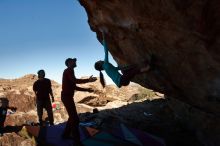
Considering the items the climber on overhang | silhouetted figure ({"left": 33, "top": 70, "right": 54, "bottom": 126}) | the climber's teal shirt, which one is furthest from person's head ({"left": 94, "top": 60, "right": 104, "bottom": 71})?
silhouetted figure ({"left": 33, "top": 70, "right": 54, "bottom": 126})

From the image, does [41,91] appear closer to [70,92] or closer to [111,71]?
[70,92]

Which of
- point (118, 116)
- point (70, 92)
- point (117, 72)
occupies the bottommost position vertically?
point (118, 116)

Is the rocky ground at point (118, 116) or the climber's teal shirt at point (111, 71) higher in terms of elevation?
the climber's teal shirt at point (111, 71)

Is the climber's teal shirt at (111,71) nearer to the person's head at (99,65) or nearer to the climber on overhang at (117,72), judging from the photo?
the climber on overhang at (117,72)

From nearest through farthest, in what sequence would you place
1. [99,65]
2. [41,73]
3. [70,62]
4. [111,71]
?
[70,62], [111,71], [99,65], [41,73]

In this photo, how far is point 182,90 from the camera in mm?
9453

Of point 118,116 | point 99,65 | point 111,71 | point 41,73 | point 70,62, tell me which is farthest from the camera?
point 118,116

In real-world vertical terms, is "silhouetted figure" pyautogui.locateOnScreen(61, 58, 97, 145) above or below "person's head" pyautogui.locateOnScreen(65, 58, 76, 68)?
below

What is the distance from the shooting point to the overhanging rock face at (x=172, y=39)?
702 cm

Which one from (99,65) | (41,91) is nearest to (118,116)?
(41,91)

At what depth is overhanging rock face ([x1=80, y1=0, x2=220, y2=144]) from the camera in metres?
7.02

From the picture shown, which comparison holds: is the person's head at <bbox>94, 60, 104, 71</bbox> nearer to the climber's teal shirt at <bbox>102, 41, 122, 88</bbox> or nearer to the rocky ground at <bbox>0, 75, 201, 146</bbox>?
the climber's teal shirt at <bbox>102, 41, 122, 88</bbox>

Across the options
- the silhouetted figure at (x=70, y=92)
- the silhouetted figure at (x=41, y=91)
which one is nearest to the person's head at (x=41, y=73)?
the silhouetted figure at (x=41, y=91)

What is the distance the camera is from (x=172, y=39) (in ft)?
26.1
